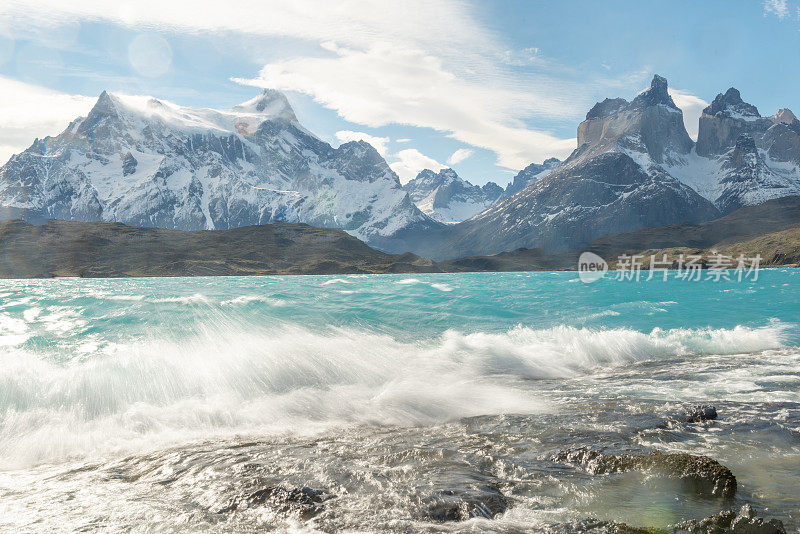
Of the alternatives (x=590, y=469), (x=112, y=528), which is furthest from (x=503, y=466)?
(x=112, y=528)

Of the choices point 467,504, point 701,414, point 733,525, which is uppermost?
point 733,525

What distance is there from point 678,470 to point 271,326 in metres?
25.2

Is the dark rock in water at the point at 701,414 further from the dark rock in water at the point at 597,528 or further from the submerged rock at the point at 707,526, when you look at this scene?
the dark rock in water at the point at 597,528

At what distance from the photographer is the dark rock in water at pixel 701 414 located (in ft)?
42.9

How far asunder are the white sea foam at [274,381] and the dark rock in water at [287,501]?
15.5 ft

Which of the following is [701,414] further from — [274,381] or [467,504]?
[274,381]

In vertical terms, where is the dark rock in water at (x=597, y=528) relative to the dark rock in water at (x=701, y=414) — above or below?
below

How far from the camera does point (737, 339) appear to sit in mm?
28609

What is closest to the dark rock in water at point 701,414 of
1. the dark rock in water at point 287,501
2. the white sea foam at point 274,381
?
the white sea foam at point 274,381

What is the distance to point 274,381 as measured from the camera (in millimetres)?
19109

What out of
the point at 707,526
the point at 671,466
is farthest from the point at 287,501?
the point at 671,466

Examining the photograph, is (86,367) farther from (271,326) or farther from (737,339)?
(737,339)

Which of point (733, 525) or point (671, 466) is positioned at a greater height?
point (733, 525)

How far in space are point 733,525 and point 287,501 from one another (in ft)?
24.6
